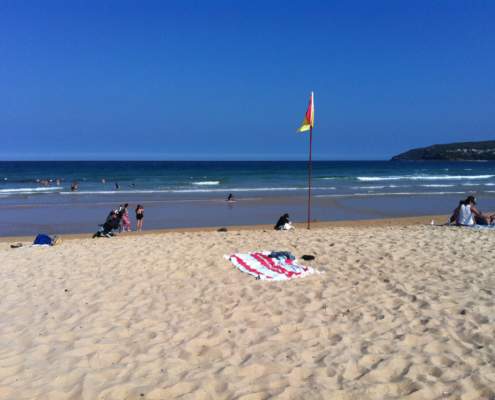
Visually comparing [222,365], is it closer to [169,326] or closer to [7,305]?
[169,326]

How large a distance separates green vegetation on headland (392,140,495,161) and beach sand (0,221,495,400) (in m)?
135

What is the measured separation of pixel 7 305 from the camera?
635 centimetres

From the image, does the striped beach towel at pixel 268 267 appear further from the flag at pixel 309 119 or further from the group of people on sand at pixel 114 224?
the group of people on sand at pixel 114 224

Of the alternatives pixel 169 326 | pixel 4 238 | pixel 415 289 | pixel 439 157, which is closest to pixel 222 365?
pixel 169 326

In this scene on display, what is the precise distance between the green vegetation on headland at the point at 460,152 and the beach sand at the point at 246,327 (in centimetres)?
13463

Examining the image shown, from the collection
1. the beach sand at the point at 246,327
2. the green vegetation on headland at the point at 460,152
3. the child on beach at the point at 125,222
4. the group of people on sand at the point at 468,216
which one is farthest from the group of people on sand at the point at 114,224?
the green vegetation on headland at the point at 460,152

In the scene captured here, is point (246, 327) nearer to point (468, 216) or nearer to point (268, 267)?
point (268, 267)

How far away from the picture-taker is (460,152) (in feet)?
433

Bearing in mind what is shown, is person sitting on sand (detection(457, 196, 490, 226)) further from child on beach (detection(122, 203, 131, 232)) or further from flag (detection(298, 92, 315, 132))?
child on beach (detection(122, 203, 131, 232))

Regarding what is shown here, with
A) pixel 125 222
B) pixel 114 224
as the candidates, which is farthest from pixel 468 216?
pixel 125 222

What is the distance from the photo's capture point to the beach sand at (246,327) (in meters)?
4.11

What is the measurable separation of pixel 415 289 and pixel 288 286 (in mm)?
1798

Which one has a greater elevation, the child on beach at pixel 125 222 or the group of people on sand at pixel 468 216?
the group of people on sand at pixel 468 216

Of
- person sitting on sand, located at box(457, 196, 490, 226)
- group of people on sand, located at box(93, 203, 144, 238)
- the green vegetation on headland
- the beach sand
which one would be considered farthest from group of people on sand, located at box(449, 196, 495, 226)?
the green vegetation on headland
